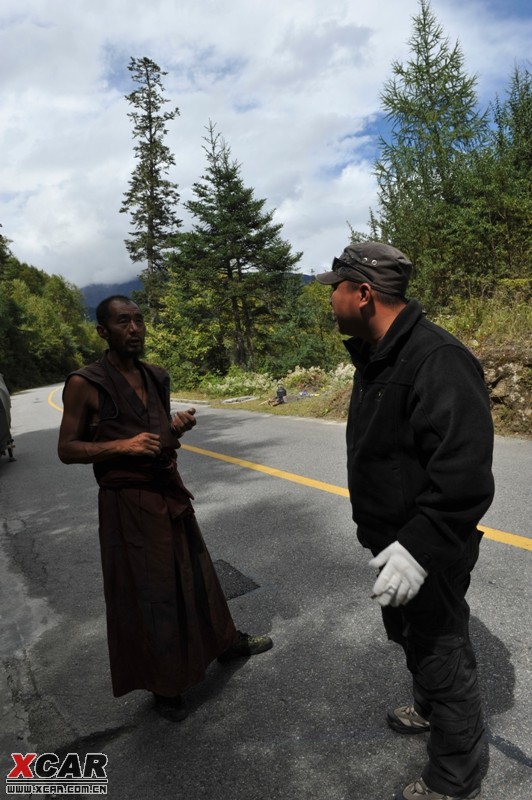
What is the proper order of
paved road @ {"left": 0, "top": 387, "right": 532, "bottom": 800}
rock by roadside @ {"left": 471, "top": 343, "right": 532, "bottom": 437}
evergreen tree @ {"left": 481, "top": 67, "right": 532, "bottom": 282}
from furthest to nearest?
evergreen tree @ {"left": 481, "top": 67, "right": 532, "bottom": 282} → rock by roadside @ {"left": 471, "top": 343, "right": 532, "bottom": 437} → paved road @ {"left": 0, "top": 387, "right": 532, "bottom": 800}

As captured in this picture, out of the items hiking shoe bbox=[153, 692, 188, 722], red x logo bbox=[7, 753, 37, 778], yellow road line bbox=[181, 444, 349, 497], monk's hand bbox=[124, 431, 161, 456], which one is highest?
monk's hand bbox=[124, 431, 161, 456]

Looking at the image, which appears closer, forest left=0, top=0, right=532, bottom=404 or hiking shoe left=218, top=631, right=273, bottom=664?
hiking shoe left=218, top=631, right=273, bottom=664

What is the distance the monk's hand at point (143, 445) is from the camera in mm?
2318

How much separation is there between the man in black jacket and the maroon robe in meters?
1.02

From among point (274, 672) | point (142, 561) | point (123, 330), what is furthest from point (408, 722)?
point (123, 330)

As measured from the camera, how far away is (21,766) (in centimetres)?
225

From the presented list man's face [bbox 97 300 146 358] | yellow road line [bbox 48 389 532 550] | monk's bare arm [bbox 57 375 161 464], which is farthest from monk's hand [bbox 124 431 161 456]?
yellow road line [bbox 48 389 532 550]

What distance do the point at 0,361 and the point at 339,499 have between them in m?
51.7

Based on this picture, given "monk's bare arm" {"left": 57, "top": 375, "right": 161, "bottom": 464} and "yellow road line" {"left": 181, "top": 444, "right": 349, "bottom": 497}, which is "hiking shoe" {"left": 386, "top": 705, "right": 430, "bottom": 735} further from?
"yellow road line" {"left": 181, "top": 444, "right": 349, "bottom": 497}

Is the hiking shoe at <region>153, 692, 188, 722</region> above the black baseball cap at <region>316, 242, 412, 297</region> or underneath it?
underneath

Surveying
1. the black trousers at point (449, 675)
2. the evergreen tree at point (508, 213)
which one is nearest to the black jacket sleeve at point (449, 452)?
the black trousers at point (449, 675)

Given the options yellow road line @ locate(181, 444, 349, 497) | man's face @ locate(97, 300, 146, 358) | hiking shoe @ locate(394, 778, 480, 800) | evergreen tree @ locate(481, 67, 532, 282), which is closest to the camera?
hiking shoe @ locate(394, 778, 480, 800)

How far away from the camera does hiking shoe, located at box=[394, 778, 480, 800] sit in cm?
177

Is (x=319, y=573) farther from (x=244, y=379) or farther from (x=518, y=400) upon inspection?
(x=244, y=379)
